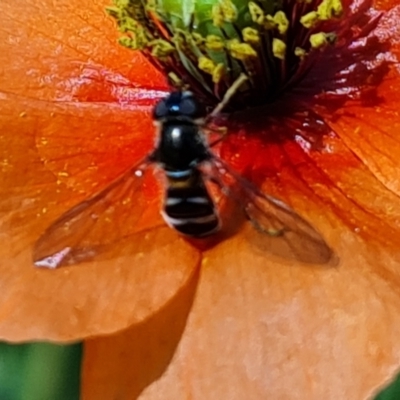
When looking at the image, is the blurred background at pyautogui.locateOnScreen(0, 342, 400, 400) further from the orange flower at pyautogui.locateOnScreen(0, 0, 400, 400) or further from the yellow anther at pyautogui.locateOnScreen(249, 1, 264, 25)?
the yellow anther at pyautogui.locateOnScreen(249, 1, 264, 25)

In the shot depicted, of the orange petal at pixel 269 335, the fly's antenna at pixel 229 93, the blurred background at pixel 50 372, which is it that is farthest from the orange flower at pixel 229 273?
the blurred background at pixel 50 372

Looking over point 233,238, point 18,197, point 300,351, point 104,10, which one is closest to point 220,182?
point 233,238

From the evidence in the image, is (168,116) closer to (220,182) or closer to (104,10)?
(220,182)

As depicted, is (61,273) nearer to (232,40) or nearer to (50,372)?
(232,40)

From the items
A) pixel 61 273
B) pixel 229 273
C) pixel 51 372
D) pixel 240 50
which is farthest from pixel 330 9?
pixel 51 372

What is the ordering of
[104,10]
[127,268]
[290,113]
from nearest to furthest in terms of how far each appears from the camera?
[127,268]
[290,113]
[104,10]

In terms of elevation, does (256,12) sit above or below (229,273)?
above

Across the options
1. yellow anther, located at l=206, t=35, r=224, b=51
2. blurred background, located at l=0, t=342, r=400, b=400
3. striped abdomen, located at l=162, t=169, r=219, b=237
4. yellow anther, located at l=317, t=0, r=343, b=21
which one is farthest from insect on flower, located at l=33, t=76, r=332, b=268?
blurred background, located at l=0, t=342, r=400, b=400
